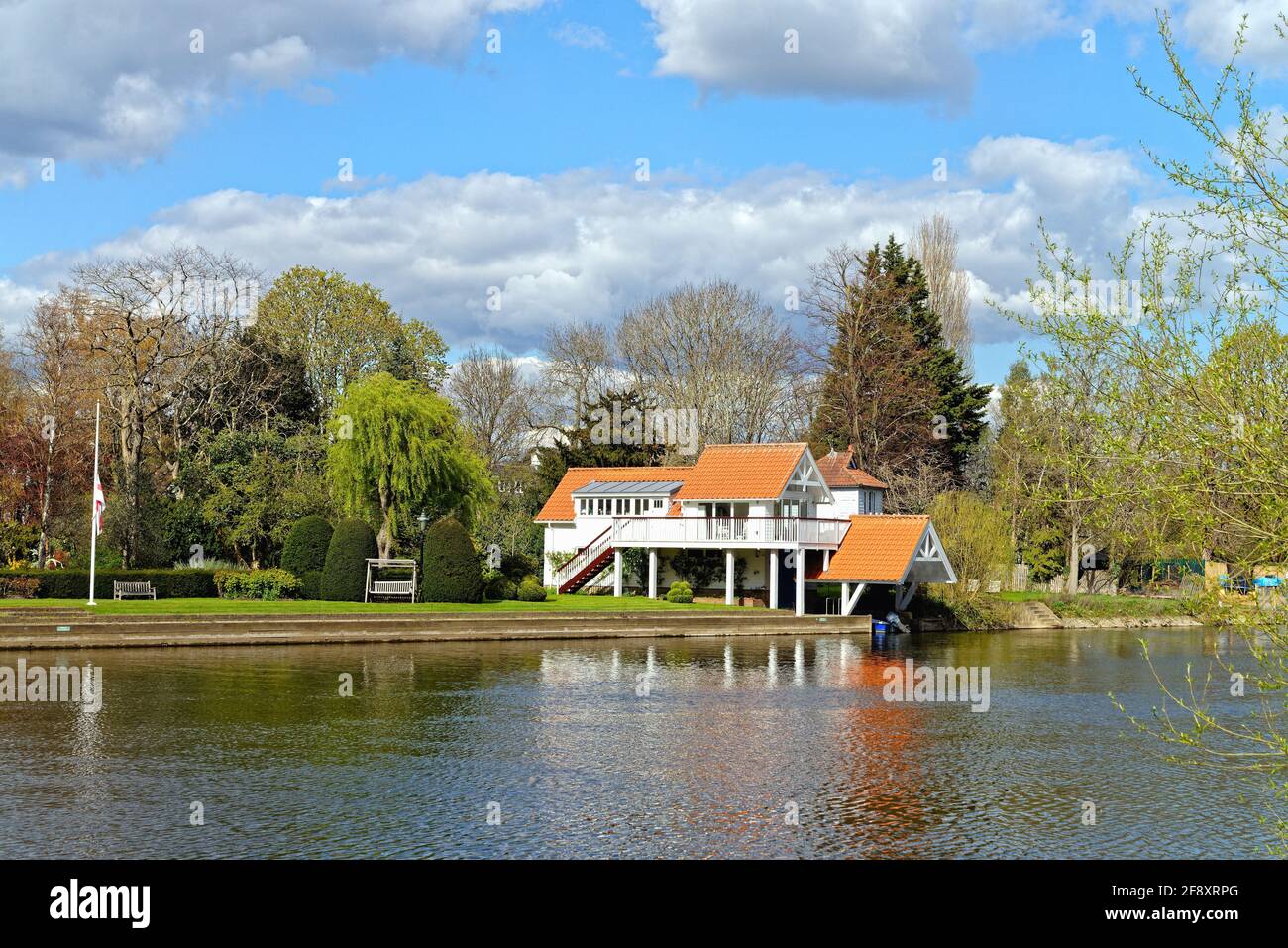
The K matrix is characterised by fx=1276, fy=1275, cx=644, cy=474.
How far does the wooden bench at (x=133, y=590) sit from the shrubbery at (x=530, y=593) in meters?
12.8

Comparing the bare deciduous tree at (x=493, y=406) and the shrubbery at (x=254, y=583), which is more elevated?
the bare deciduous tree at (x=493, y=406)

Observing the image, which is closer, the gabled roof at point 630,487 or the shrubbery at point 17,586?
the shrubbery at point 17,586

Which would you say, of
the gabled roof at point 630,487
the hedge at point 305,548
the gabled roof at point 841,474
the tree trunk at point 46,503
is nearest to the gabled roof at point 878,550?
the gabled roof at point 841,474

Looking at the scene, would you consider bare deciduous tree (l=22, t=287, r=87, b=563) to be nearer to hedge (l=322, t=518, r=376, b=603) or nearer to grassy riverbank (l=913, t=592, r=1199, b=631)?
hedge (l=322, t=518, r=376, b=603)

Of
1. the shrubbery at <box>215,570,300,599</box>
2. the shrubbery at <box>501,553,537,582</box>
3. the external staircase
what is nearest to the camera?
the shrubbery at <box>215,570,300,599</box>

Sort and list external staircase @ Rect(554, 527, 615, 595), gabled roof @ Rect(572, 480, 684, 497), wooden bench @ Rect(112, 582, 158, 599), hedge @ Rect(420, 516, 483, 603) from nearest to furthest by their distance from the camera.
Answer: wooden bench @ Rect(112, 582, 158, 599)
hedge @ Rect(420, 516, 483, 603)
external staircase @ Rect(554, 527, 615, 595)
gabled roof @ Rect(572, 480, 684, 497)

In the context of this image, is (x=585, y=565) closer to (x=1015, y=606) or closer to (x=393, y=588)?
(x=393, y=588)

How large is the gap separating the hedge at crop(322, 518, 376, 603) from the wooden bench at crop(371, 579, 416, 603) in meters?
0.45

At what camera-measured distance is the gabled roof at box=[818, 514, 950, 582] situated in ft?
160

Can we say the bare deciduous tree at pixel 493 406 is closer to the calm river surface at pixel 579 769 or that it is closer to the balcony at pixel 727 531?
the balcony at pixel 727 531

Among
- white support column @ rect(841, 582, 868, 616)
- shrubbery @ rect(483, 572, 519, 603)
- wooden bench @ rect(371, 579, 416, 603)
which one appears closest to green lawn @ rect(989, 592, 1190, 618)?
white support column @ rect(841, 582, 868, 616)

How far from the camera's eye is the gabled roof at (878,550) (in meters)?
48.9
